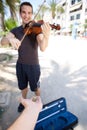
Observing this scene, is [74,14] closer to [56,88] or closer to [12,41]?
[56,88]

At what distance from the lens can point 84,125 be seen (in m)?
3.14

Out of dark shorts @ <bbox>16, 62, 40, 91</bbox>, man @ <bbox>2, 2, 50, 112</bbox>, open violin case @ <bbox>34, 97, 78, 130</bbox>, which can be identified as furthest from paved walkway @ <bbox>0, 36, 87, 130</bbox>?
man @ <bbox>2, 2, 50, 112</bbox>

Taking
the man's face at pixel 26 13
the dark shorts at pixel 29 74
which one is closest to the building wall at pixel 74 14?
the dark shorts at pixel 29 74

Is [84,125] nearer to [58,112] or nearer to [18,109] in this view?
[58,112]

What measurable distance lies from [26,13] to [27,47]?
17.4 inches

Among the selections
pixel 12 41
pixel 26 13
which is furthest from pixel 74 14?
pixel 12 41

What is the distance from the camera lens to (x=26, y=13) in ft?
9.75

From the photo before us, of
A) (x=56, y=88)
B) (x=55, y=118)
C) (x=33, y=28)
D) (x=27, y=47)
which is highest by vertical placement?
(x=33, y=28)

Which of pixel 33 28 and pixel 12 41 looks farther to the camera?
pixel 33 28

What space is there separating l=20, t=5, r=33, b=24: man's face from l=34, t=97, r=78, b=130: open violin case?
1.12 m

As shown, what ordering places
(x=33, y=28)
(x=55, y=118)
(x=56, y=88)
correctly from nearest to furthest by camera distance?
(x=55, y=118), (x=33, y=28), (x=56, y=88)

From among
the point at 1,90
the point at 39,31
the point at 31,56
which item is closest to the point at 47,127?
the point at 31,56

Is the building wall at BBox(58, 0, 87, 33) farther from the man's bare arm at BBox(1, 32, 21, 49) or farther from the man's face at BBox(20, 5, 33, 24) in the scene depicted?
the man's bare arm at BBox(1, 32, 21, 49)

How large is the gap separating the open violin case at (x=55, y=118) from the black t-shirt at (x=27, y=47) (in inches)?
25.8
